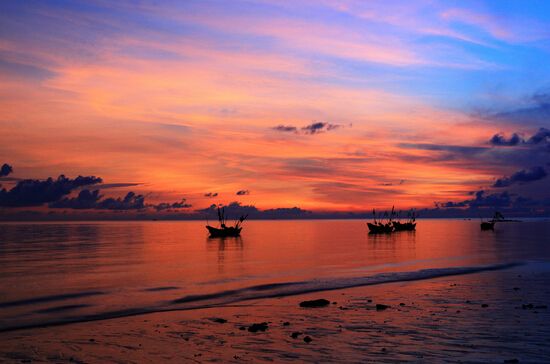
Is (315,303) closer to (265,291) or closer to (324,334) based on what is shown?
(324,334)

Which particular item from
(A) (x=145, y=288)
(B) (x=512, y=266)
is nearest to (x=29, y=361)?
(A) (x=145, y=288)

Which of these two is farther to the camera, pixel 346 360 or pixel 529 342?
pixel 529 342

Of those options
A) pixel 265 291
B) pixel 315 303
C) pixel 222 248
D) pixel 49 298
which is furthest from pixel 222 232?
pixel 315 303

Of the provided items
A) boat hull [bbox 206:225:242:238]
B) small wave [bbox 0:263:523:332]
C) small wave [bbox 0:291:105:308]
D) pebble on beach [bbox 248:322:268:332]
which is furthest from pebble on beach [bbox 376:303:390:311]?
boat hull [bbox 206:225:242:238]

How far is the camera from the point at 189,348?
60.1ft

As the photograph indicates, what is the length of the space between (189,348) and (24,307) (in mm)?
15728

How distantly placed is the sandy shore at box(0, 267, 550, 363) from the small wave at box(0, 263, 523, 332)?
1.65m

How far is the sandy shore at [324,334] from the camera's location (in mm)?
16984

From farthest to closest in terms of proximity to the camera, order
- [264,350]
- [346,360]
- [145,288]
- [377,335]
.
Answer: [145,288]
[377,335]
[264,350]
[346,360]

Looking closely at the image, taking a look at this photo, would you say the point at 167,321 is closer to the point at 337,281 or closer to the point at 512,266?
the point at 337,281

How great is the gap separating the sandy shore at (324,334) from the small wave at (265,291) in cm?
165

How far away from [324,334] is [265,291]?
50.2ft

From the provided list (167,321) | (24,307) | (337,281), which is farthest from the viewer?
(337,281)

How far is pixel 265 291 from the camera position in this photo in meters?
34.9
